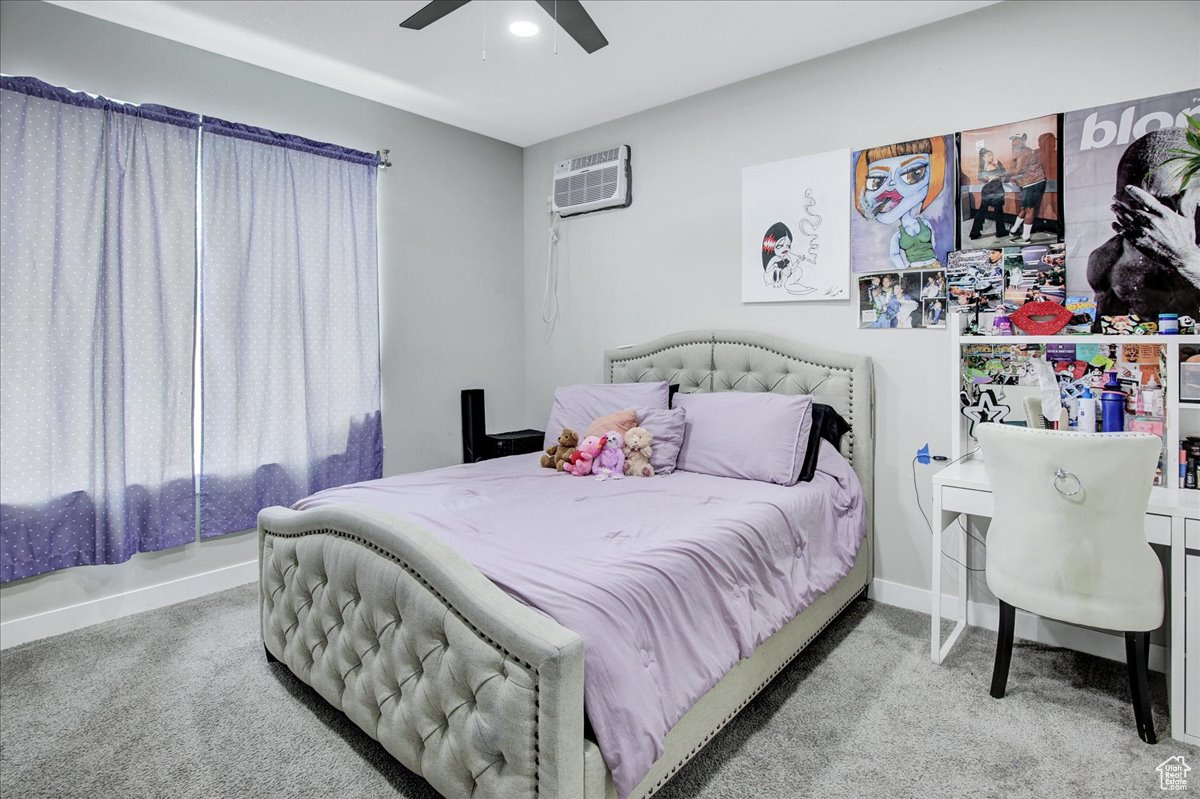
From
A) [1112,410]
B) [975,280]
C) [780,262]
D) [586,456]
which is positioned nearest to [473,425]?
[586,456]

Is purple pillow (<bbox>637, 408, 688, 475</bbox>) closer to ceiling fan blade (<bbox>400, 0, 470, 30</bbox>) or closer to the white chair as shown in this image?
the white chair

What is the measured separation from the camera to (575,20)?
6.95 feet

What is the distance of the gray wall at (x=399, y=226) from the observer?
2680 millimetres

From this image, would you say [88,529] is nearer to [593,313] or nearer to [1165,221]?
[593,313]

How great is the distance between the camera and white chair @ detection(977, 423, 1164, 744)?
71.1 inches

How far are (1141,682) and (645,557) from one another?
156cm

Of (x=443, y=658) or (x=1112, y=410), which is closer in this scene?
(x=443, y=658)

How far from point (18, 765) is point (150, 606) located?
118cm

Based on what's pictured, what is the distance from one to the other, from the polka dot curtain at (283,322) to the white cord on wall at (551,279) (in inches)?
47.2

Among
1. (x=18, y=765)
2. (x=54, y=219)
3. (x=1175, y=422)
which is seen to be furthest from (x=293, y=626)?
(x=1175, y=422)

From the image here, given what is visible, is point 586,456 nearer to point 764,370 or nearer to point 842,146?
point 764,370

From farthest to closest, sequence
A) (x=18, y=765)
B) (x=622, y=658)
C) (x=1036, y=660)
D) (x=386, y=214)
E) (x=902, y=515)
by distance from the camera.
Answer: (x=386, y=214)
(x=902, y=515)
(x=1036, y=660)
(x=18, y=765)
(x=622, y=658)

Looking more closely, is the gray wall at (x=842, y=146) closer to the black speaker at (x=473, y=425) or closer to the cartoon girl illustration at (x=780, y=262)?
the cartoon girl illustration at (x=780, y=262)

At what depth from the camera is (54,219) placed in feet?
8.52
